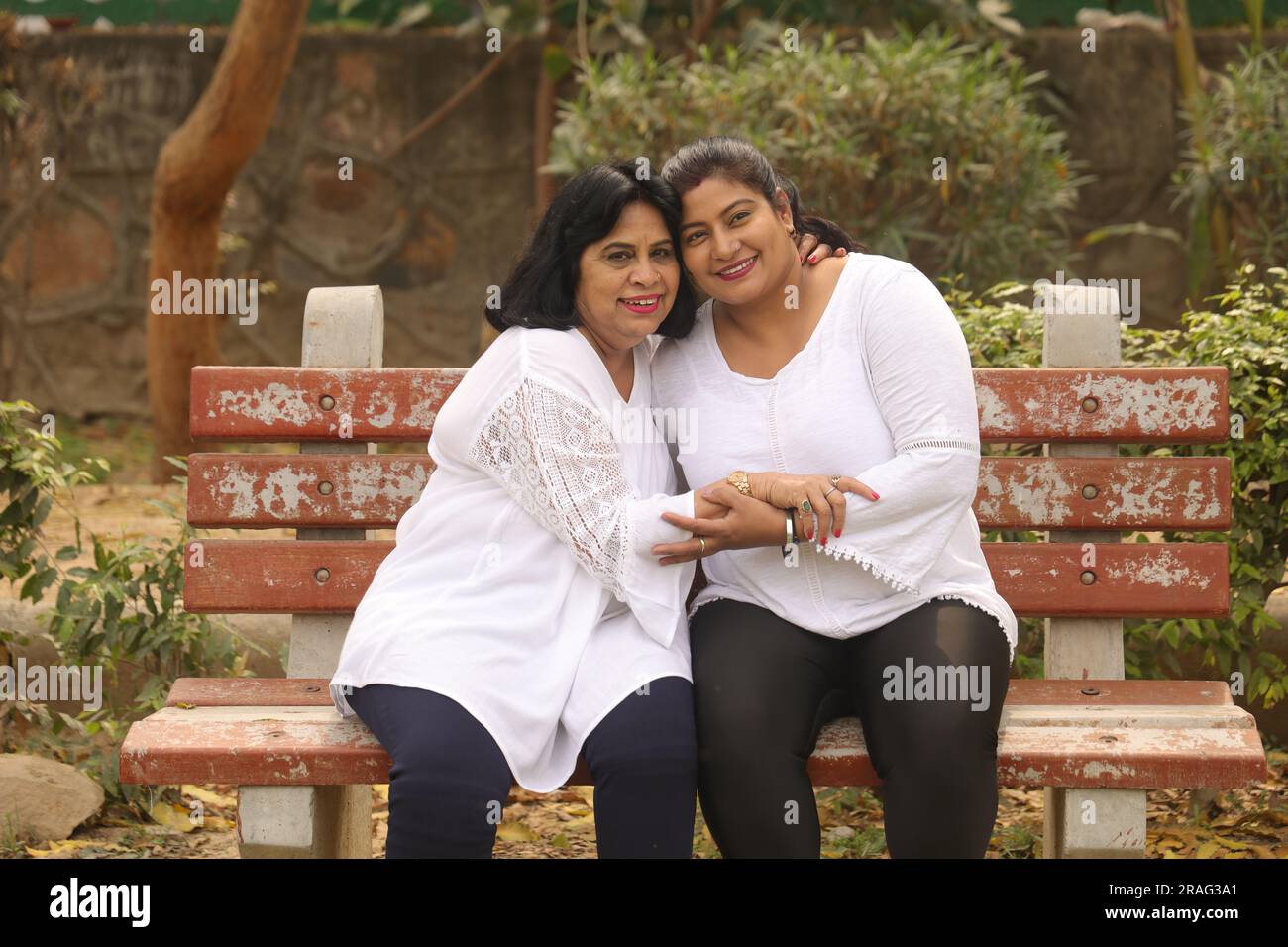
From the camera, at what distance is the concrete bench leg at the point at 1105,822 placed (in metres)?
2.77

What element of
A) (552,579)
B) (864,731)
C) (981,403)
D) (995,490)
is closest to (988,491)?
(995,490)

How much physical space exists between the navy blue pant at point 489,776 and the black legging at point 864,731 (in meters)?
0.08

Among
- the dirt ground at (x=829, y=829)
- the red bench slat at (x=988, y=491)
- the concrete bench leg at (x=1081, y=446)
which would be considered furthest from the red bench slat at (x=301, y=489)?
the concrete bench leg at (x=1081, y=446)

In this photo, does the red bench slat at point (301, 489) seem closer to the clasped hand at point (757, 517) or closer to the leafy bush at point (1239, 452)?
the clasped hand at point (757, 517)

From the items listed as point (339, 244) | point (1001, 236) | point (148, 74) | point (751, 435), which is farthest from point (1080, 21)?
point (751, 435)

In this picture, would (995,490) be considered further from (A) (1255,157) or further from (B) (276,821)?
(A) (1255,157)

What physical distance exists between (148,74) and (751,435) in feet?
23.8

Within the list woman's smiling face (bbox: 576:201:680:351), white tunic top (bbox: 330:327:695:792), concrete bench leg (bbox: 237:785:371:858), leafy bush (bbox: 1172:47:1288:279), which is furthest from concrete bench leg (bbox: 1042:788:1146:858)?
leafy bush (bbox: 1172:47:1288:279)

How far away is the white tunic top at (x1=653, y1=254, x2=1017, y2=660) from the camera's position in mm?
2928

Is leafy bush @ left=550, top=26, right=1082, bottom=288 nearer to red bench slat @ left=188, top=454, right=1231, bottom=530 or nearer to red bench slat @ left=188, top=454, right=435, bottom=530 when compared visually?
red bench slat @ left=188, top=454, right=1231, bottom=530

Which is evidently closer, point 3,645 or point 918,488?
point 918,488

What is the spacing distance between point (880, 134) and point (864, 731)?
3.53 metres
